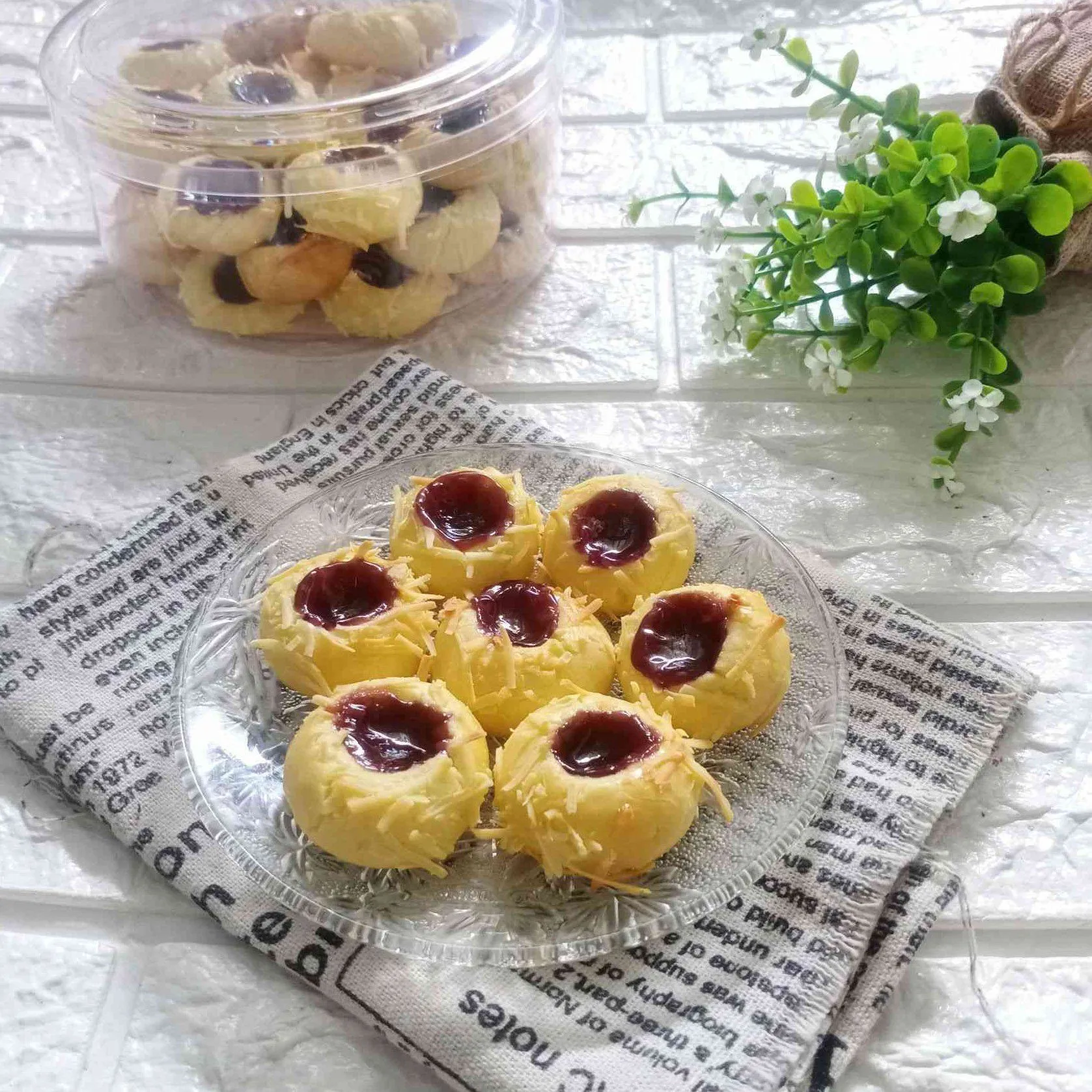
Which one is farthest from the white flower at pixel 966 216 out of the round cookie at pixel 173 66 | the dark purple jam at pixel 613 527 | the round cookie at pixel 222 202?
the round cookie at pixel 173 66

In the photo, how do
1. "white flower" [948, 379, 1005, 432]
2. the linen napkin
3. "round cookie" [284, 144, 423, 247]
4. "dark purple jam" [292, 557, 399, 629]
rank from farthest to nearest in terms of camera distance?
"round cookie" [284, 144, 423, 247] < "white flower" [948, 379, 1005, 432] < "dark purple jam" [292, 557, 399, 629] < the linen napkin

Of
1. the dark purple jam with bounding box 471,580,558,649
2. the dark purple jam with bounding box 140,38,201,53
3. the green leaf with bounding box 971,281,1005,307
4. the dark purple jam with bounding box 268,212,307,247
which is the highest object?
the dark purple jam with bounding box 140,38,201,53

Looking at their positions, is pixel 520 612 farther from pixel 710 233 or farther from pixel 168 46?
pixel 168 46

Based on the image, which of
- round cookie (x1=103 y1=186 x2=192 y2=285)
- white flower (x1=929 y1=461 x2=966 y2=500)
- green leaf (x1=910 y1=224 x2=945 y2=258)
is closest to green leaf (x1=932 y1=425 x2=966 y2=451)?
white flower (x1=929 y1=461 x2=966 y2=500)

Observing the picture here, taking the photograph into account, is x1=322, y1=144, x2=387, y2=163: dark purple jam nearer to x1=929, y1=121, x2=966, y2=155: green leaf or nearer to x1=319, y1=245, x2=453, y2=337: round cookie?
x1=319, y1=245, x2=453, y2=337: round cookie

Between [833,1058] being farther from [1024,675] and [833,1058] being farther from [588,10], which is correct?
[588,10]

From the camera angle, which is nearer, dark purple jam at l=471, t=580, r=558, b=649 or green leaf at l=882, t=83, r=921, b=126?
dark purple jam at l=471, t=580, r=558, b=649
